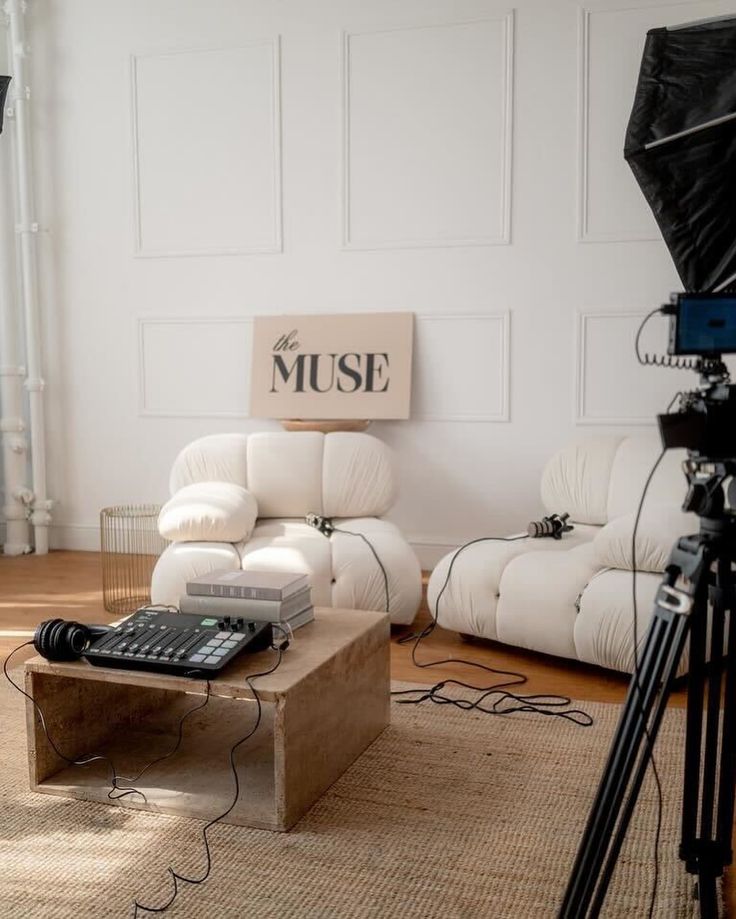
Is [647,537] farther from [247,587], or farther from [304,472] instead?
[304,472]

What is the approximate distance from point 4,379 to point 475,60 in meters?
2.93

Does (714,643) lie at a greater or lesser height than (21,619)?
greater

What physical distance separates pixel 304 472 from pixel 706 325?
2.67 meters

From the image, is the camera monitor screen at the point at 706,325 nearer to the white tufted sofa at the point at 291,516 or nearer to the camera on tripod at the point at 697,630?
→ the camera on tripod at the point at 697,630

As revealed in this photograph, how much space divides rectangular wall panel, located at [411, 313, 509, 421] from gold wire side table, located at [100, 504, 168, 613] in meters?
1.41

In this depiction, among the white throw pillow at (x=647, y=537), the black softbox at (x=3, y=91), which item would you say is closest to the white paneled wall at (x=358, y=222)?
the black softbox at (x=3, y=91)

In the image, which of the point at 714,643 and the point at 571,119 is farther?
the point at 571,119

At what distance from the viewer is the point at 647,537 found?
297 cm

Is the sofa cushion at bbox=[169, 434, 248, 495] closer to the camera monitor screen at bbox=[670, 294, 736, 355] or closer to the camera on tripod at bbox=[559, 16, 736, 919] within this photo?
the camera on tripod at bbox=[559, 16, 736, 919]

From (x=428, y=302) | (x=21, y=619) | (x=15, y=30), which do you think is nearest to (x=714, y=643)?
(x=21, y=619)

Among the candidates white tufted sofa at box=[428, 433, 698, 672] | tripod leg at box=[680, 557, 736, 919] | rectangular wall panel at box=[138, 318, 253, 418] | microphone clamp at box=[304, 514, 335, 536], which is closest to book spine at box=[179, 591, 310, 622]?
tripod leg at box=[680, 557, 736, 919]

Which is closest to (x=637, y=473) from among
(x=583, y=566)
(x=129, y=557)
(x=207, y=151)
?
(x=583, y=566)

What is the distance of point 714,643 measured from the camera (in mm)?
1598

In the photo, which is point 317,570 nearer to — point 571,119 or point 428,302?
point 428,302
